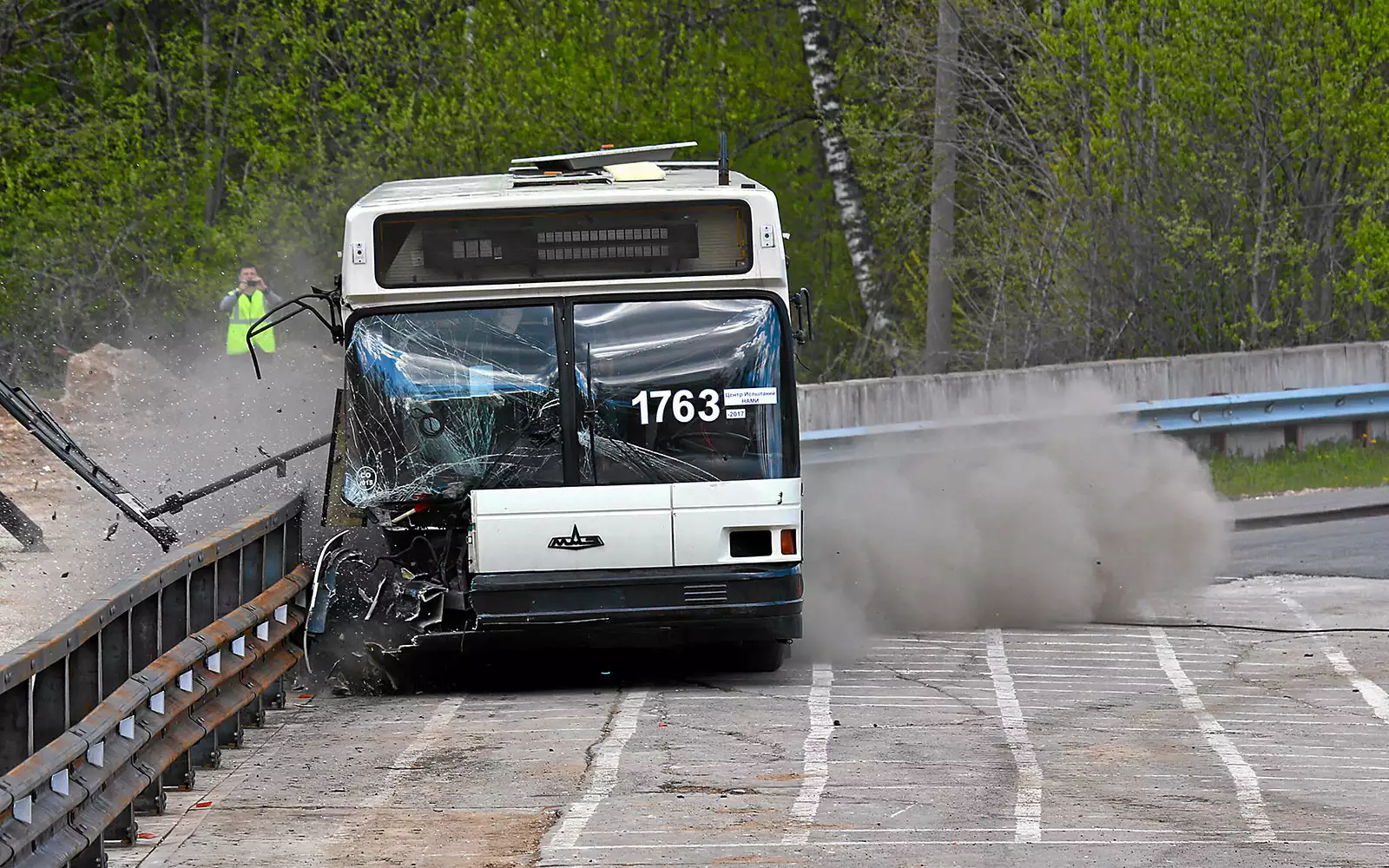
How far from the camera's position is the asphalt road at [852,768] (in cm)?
780

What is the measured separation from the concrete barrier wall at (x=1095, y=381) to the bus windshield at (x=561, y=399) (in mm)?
5267

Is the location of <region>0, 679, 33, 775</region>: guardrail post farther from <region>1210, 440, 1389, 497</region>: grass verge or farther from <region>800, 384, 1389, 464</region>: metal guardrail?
<region>1210, 440, 1389, 497</region>: grass verge

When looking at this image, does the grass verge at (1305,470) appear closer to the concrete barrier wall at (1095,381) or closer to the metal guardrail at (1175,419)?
the metal guardrail at (1175,419)

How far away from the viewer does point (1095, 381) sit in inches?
747

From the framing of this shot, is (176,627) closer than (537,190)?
Yes

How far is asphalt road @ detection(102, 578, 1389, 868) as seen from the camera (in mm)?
7805

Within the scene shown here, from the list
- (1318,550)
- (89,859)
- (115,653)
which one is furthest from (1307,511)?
(89,859)

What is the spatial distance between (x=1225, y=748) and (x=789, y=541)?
2741 mm

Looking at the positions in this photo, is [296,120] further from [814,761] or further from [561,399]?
[814,761]

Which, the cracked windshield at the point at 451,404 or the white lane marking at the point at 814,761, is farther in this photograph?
the cracked windshield at the point at 451,404

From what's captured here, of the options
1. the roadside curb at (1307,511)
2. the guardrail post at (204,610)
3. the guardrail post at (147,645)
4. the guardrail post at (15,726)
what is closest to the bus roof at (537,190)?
the guardrail post at (204,610)

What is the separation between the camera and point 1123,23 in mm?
24297

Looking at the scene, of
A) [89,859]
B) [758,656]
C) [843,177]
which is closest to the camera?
[89,859]

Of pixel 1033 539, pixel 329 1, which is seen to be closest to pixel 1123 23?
pixel 1033 539
